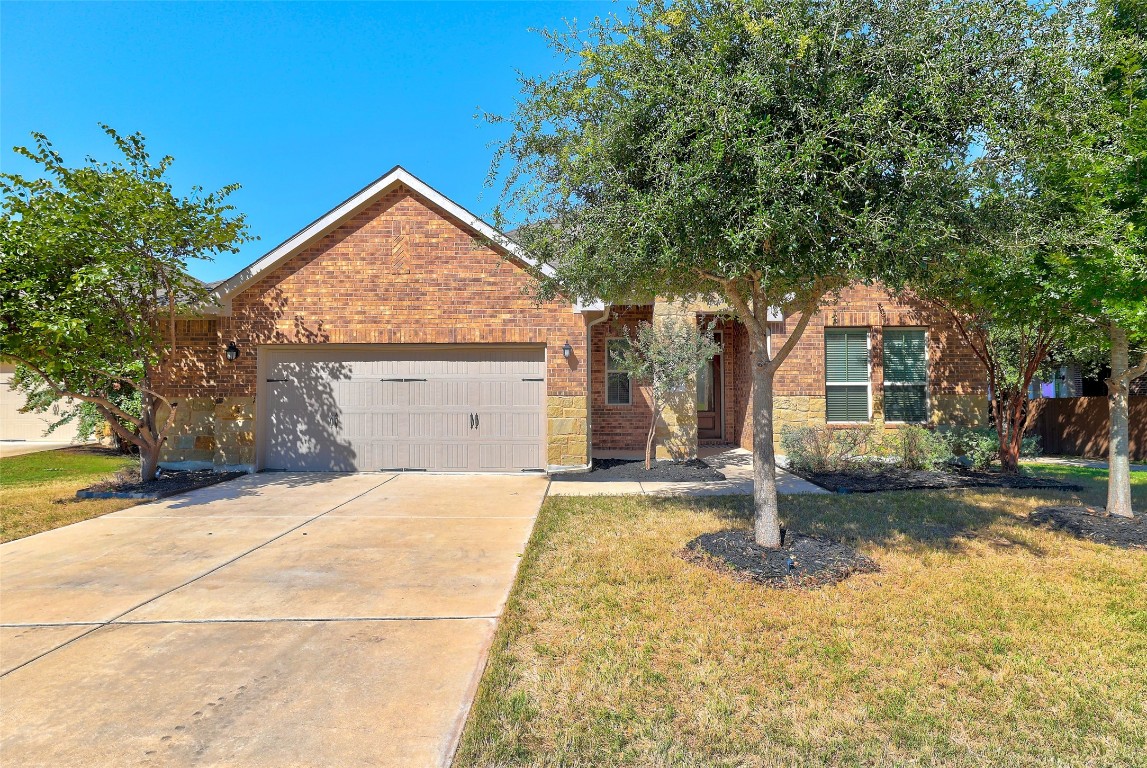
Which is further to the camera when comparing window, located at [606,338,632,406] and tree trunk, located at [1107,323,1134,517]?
window, located at [606,338,632,406]

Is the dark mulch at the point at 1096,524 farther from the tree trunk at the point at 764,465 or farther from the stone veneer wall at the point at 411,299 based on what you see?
the stone veneer wall at the point at 411,299

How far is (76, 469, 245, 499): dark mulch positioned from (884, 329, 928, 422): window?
1286 centimetres

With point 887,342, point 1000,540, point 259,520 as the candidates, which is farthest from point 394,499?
point 887,342

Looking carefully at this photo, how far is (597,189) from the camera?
4953mm

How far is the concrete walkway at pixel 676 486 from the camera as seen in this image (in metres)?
8.48

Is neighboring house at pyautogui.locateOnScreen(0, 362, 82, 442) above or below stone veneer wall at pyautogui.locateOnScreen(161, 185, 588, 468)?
below

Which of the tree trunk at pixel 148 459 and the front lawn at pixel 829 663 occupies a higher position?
the tree trunk at pixel 148 459

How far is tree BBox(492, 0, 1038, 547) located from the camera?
3.85 meters

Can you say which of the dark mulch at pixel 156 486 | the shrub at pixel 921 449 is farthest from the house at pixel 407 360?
the shrub at pixel 921 449

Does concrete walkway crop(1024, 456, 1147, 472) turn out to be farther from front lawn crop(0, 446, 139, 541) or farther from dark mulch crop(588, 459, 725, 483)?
front lawn crop(0, 446, 139, 541)

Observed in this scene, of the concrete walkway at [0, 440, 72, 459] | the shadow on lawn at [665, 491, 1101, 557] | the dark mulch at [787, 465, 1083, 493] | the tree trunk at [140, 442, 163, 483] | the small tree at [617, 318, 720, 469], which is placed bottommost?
the concrete walkway at [0, 440, 72, 459]

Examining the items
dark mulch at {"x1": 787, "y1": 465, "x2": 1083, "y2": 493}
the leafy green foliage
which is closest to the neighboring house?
the leafy green foliage

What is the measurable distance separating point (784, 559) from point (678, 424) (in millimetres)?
6521

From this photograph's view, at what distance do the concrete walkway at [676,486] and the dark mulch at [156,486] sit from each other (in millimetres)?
5956
